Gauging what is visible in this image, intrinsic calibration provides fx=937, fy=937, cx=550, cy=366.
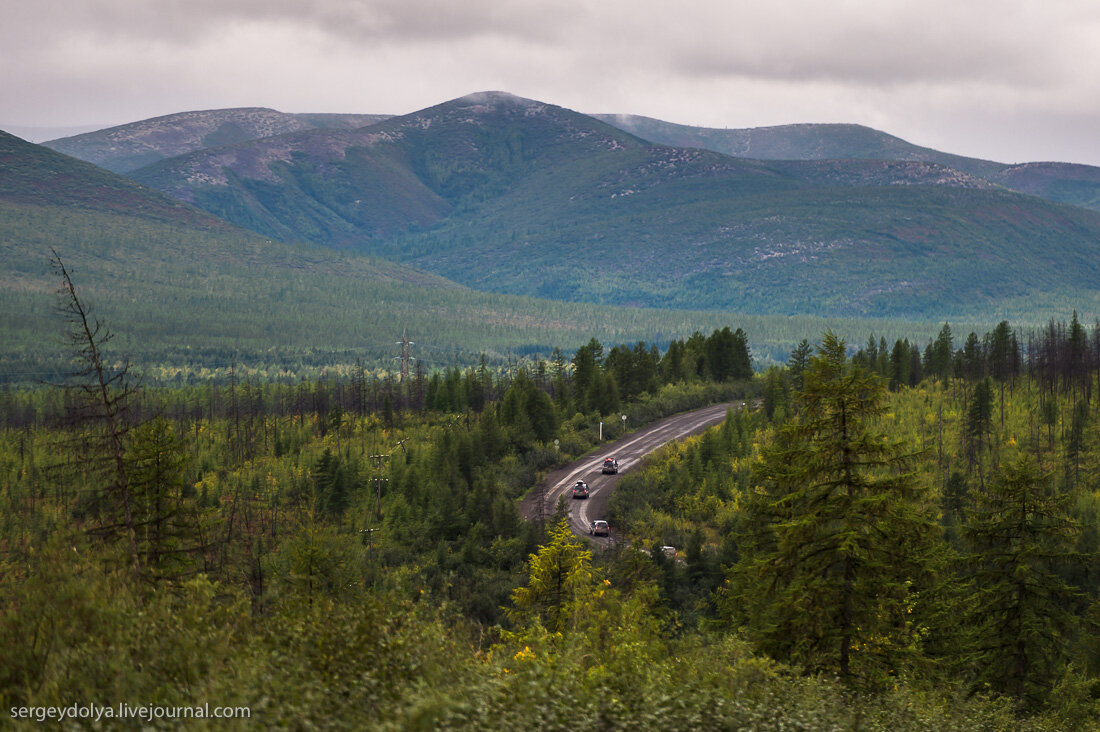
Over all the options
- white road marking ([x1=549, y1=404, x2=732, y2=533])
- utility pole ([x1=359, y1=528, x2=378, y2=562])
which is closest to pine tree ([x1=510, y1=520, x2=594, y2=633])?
white road marking ([x1=549, y1=404, x2=732, y2=533])

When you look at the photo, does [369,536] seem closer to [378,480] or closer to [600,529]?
[378,480]

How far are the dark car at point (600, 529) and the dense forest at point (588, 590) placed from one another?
1.90 meters

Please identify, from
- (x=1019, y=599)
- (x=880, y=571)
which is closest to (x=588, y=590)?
(x=880, y=571)

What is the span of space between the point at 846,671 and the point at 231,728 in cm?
1744

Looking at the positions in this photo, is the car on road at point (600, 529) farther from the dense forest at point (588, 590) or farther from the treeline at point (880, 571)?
the treeline at point (880, 571)

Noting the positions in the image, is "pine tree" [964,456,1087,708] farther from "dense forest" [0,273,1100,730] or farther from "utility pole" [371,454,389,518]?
"utility pole" [371,454,389,518]

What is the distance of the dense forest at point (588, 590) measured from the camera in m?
15.4

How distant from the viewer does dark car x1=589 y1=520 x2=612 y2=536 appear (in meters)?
64.1

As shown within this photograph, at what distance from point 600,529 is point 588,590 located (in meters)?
27.5

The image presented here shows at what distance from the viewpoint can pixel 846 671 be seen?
2492 cm

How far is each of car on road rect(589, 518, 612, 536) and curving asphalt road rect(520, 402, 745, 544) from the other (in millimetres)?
381

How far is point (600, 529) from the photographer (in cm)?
6438

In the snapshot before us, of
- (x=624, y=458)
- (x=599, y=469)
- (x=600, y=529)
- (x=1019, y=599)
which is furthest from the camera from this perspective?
(x=624, y=458)

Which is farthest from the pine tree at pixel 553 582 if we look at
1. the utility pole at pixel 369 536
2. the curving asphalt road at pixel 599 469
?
the utility pole at pixel 369 536
